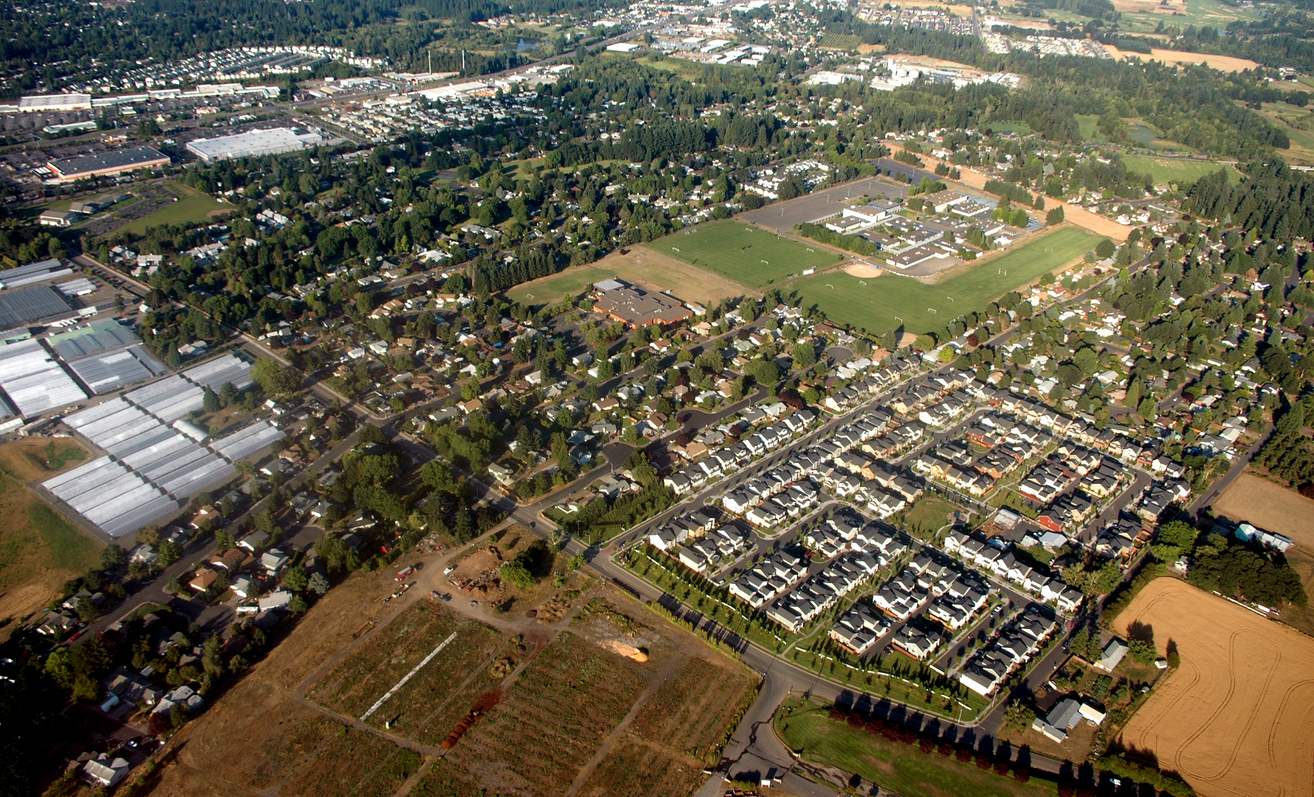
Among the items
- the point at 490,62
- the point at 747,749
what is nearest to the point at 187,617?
the point at 747,749

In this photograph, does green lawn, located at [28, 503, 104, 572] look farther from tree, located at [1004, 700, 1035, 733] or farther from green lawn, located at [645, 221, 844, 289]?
green lawn, located at [645, 221, 844, 289]

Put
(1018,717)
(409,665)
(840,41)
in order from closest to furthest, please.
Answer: (1018,717) → (409,665) → (840,41)

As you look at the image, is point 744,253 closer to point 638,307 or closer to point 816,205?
point 816,205

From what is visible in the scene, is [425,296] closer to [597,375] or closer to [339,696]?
[597,375]

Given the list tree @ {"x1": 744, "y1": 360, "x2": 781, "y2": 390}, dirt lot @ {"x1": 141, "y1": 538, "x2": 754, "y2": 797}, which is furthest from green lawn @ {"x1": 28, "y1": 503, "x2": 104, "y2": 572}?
tree @ {"x1": 744, "y1": 360, "x2": 781, "y2": 390}

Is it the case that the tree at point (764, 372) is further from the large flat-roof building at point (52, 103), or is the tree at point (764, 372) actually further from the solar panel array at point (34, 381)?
the large flat-roof building at point (52, 103)

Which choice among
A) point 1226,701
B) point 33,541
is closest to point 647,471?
point 1226,701
